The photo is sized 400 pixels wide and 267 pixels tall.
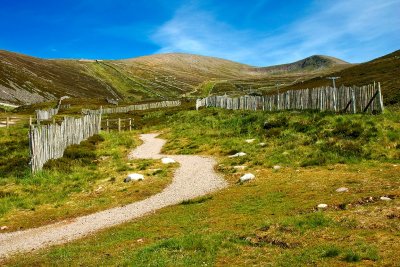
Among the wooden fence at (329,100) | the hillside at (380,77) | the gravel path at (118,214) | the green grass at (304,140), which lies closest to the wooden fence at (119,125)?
the green grass at (304,140)

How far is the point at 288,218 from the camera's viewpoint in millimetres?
11047

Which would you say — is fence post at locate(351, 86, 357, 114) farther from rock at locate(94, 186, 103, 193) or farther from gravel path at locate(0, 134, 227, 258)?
rock at locate(94, 186, 103, 193)

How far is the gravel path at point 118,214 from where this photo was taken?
1263 centimetres

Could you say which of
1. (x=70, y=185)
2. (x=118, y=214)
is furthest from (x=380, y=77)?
(x=118, y=214)

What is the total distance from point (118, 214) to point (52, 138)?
37.4 ft

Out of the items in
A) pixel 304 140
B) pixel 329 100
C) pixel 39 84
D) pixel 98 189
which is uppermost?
pixel 39 84

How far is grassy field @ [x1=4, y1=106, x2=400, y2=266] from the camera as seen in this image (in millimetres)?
8672

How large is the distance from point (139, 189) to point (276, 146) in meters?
9.48

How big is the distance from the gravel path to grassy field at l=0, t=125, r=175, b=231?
2.35 feet

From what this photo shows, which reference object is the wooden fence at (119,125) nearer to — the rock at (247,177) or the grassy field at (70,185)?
the grassy field at (70,185)

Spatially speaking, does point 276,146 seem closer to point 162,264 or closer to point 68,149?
point 68,149

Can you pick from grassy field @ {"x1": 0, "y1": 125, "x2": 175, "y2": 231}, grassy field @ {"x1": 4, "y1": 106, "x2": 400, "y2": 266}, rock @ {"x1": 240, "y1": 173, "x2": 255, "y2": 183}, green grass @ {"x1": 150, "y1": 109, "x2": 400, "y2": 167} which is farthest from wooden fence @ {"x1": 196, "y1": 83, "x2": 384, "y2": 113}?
grassy field @ {"x1": 0, "y1": 125, "x2": 175, "y2": 231}

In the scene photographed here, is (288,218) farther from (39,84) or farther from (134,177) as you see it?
(39,84)

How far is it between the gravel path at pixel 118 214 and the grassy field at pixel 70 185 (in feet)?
2.35
